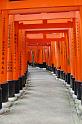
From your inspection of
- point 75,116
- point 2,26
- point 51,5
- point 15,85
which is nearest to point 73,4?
point 51,5

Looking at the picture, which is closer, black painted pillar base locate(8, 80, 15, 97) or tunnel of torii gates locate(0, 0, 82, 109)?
tunnel of torii gates locate(0, 0, 82, 109)

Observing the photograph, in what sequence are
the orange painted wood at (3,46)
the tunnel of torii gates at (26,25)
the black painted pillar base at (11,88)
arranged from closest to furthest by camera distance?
the tunnel of torii gates at (26,25)
the orange painted wood at (3,46)
the black painted pillar base at (11,88)

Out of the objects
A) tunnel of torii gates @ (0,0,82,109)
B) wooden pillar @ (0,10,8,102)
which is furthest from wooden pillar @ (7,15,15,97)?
wooden pillar @ (0,10,8,102)

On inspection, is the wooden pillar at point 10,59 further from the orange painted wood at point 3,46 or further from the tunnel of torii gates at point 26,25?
the orange painted wood at point 3,46

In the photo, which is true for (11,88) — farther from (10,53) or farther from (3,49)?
(3,49)

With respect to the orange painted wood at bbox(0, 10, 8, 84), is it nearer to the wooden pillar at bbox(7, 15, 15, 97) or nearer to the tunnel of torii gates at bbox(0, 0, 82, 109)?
the tunnel of torii gates at bbox(0, 0, 82, 109)

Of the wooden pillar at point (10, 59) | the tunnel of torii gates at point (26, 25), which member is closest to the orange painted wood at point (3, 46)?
the tunnel of torii gates at point (26, 25)

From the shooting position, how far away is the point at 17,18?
14.3 metres

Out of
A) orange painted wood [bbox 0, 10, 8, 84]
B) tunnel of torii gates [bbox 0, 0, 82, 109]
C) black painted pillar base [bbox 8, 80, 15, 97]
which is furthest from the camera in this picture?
black painted pillar base [bbox 8, 80, 15, 97]

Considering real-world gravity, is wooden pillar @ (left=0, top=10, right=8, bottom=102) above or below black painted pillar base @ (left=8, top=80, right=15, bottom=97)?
above

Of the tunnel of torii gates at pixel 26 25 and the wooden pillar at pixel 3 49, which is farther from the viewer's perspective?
the wooden pillar at pixel 3 49

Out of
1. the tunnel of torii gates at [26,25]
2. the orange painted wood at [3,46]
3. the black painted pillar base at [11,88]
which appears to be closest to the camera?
the tunnel of torii gates at [26,25]

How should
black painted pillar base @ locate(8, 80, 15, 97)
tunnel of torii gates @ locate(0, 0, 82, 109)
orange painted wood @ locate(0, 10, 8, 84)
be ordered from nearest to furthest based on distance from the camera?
tunnel of torii gates @ locate(0, 0, 82, 109) → orange painted wood @ locate(0, 10, 8, 84) → black painted pillar base @ locate(8, 80, 15, 97)

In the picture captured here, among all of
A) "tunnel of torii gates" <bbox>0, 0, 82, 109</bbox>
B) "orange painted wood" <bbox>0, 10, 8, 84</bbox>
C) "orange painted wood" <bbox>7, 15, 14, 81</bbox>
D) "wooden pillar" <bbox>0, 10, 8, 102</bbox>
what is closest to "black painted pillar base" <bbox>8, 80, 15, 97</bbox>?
"tunnel of torii gates" <bbox>0, 0, 82, 109</bbox>
